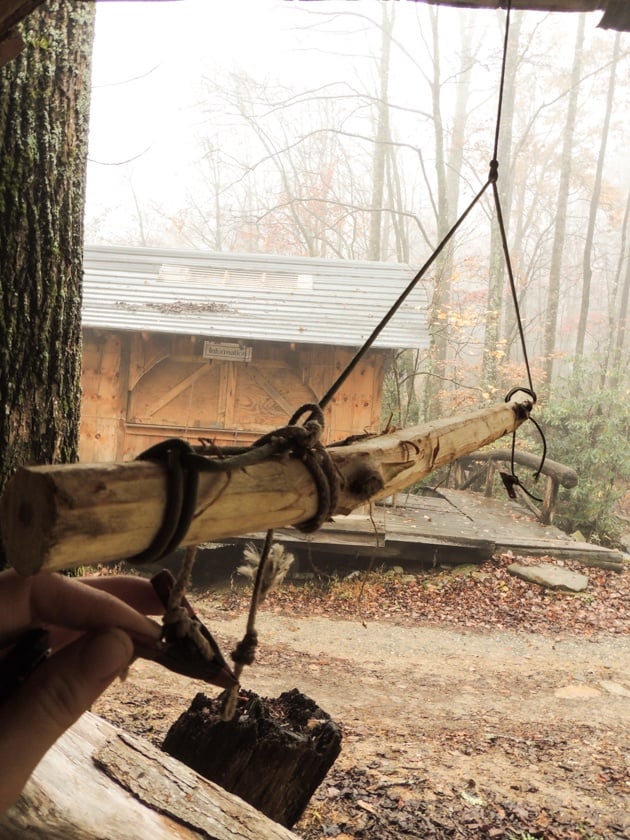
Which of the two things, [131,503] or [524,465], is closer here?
[131,503]

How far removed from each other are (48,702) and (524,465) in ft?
39.4

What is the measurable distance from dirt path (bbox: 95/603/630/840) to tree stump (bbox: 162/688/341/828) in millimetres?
598

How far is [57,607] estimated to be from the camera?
1.11m

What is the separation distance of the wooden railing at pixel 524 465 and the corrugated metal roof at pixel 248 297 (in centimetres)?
314

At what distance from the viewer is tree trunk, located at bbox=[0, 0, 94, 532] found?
2459 millimetres

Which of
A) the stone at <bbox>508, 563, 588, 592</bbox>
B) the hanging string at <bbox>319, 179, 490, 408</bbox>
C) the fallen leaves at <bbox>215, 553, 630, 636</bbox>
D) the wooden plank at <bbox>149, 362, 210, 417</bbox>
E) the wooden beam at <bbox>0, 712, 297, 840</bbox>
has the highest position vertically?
the hanging string at <bbox>319, 179, 490, 408</bbox>

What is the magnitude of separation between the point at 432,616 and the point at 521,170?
1070 inches

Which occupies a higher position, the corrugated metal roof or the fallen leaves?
the corrugated metal roof

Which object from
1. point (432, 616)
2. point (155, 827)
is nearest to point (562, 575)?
point (432, 616)

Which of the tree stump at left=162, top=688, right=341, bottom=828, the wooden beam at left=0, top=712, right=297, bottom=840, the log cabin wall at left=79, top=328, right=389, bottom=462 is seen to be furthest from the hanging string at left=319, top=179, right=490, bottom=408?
the log cabin wall at left=79, top=328, right=389, bottom=462

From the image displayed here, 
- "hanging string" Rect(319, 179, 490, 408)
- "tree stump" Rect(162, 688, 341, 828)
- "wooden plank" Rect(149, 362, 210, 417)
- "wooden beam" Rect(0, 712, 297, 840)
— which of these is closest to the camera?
"hanging string" Rect(319, 179, 490, 408)

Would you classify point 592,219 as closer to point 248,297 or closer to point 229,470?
point 248,297

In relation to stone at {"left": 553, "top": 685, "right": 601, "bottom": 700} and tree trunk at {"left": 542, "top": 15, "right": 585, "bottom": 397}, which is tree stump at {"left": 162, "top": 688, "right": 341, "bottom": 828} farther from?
tree trunk at {"left": 542, "top": 15, "right": 585, "bottom": 397}

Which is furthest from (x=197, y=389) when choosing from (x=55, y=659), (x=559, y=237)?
(x=559, y=237)
